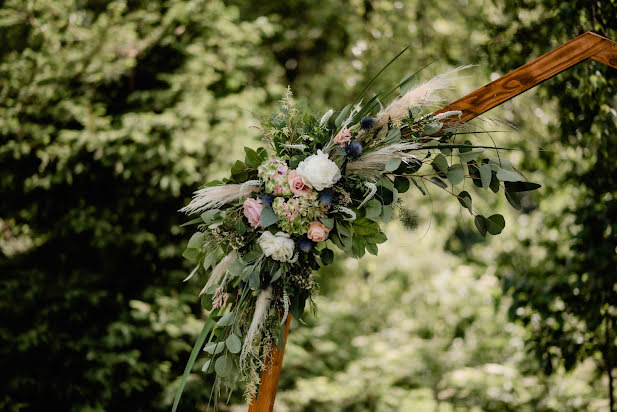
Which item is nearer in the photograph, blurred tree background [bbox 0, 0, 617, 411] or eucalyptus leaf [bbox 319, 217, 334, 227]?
eucalyptus leaf [bbox 319, 217, 334, 227]

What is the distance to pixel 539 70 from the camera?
1.41 metres

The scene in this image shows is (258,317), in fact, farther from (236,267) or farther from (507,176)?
(507,176)

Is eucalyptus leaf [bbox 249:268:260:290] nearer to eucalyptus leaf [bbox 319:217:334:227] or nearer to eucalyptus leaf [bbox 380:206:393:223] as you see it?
eucalyptus leaf [bbox 319:217:334:227]

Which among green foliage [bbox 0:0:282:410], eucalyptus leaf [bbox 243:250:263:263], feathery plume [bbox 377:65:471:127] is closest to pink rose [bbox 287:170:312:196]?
eucalyptus leaf [bbox 243:250:263:263]

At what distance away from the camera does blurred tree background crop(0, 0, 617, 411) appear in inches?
119

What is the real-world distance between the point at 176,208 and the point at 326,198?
9.18ft

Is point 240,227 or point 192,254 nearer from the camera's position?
point 240,227

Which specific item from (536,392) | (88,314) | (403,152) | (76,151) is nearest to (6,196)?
(76,151)

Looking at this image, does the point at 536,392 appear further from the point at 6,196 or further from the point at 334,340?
the point at 6,196

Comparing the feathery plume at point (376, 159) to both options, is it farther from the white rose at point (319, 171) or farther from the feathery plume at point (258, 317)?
the feathery plume at point (258, 317)

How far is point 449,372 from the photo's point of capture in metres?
4.53

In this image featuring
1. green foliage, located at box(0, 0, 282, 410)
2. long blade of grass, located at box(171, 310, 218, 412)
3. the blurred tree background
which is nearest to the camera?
long blade of grass, located at box(171, 310, 218, 412)

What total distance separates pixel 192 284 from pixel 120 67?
1726mm

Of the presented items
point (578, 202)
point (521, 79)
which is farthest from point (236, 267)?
point (578, 202)
